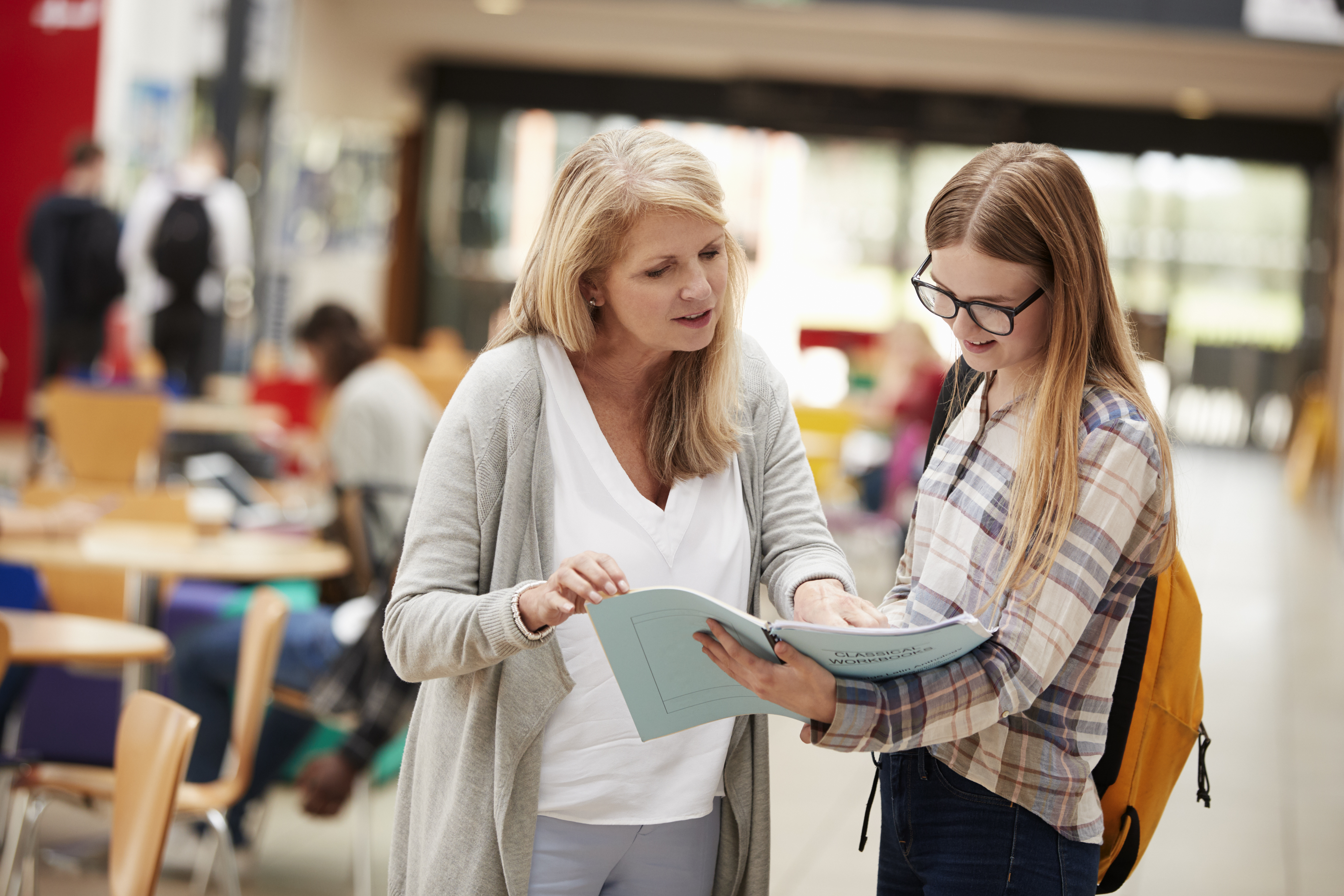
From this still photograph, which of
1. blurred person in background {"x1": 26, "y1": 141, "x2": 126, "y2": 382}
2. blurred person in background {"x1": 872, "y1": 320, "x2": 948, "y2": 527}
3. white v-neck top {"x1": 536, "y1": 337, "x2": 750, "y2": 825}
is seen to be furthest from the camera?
blurred person in background {"x1": 26, "y1": 141, "x2": 126, "y2": 382}

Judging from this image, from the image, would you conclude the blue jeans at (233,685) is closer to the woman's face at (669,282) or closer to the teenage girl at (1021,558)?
the woman's face at (669,282)

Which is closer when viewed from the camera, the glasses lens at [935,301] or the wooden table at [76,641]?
the glasses lens at [935,301]

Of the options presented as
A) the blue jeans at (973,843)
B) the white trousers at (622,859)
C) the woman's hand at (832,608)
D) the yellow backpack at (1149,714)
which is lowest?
the white trousers at (622,859)

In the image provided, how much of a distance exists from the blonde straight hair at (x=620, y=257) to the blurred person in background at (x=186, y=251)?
8343 millimetres

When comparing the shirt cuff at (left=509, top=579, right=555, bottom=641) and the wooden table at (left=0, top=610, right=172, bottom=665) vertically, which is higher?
the shirt cuff at (left=509, top=579, right=555, bottom=641)

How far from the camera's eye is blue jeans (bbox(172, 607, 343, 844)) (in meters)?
3.88

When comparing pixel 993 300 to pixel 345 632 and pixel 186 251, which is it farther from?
pixel 186 251

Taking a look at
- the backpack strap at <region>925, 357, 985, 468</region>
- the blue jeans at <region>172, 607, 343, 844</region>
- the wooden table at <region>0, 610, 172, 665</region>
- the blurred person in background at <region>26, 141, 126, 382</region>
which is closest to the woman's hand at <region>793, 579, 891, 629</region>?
the backpack strap at <region>925, 357, 985, 468</region>

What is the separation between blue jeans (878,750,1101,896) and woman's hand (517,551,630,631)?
466 millimetres

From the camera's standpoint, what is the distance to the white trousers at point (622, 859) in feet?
5.31

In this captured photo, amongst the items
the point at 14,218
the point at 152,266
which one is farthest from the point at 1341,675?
the point at 14,218

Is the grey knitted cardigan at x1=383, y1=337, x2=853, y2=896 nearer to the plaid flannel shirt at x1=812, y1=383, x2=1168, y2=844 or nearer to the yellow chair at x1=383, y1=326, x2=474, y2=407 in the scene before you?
the plaid flannel shirt at x1=812, y1=383, x2=1168, y2=844

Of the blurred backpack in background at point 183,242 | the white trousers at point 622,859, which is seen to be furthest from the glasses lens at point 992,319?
the blurred backpack in background at point 183,242

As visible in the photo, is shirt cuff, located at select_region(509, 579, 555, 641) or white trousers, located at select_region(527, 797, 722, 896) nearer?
shirt cuff, located at select_region(509, 579, 555, 641)
